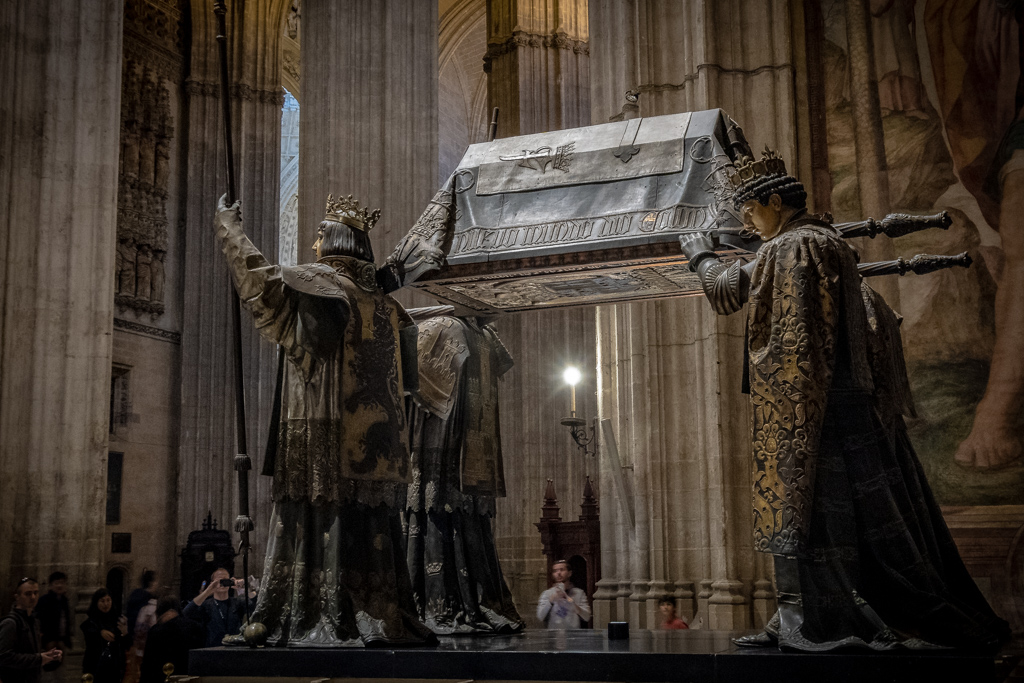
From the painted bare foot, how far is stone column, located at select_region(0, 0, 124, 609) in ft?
24.5

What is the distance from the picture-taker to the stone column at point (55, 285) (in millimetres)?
10078

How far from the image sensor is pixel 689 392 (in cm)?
880

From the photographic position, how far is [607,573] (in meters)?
9.26

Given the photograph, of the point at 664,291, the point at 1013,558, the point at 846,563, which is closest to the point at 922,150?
the point at 1013,558

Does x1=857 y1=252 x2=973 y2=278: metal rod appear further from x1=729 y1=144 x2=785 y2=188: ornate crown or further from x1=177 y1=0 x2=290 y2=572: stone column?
x1=177 y1=0 x2=290 y2=572: stone column

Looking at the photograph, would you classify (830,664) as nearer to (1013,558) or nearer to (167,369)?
(1013,558)

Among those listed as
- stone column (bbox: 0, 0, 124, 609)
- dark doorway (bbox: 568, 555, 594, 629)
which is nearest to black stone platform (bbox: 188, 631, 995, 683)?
stone column (bbox: 0, 0, 124, 609)

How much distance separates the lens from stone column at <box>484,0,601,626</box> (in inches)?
634

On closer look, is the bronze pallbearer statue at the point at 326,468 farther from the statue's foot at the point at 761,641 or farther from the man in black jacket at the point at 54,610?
the man in black jacket at the point at 54,610

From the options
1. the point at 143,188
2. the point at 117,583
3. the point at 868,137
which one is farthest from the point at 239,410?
the point at 143,188

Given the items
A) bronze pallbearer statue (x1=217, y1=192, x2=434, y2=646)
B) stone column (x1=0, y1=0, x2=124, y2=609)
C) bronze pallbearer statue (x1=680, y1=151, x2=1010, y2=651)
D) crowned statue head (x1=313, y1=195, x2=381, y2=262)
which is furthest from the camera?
stone column (x1=0, y1=0, x2=124, y2=609)

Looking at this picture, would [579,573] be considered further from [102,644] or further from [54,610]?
[102,644]

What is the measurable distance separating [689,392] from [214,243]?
1346 centimetres

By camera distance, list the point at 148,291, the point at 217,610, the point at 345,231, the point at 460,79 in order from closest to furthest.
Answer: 1. the point at 345,231
2. the point at 217,610
3. the point at 148,291
4. the point at 460,79
